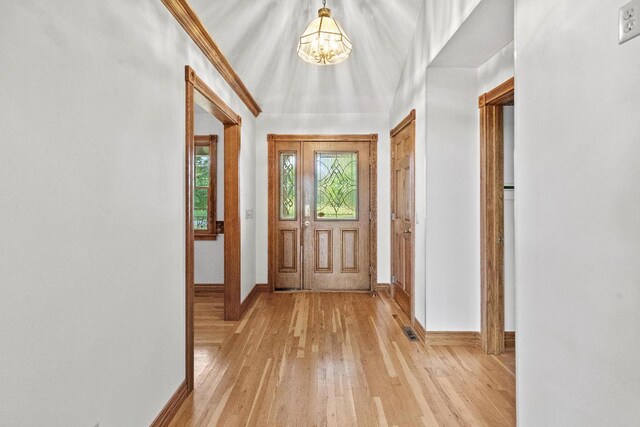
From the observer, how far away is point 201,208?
484 cm

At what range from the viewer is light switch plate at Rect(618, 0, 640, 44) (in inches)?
41.7

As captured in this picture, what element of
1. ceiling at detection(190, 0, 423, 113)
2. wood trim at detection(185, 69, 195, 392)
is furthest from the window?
wood trim at detection(185, 69, 195, 392)

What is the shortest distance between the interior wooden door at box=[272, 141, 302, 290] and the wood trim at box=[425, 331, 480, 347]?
2.27m

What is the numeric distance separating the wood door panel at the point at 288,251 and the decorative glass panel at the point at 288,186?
0.23m

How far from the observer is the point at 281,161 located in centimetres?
502

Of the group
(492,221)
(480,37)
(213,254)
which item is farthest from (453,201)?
(213,254)

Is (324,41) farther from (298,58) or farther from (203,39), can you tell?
(298,58)

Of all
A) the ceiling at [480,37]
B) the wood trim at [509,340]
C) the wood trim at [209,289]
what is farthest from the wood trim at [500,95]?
the wood trim at [209,289]

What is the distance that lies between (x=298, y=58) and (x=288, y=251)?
7.82 ft

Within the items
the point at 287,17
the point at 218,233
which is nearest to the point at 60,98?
the point at 287,17

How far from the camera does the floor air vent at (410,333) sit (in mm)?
3246

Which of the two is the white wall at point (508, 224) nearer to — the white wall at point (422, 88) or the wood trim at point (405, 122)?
the white wall at point (422, 88)

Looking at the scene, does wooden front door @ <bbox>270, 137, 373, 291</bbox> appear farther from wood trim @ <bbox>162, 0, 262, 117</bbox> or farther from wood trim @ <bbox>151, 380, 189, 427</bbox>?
wood trim @ <bbox>151, 380, 189, 427</bbox>

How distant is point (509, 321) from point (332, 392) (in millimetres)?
1580
